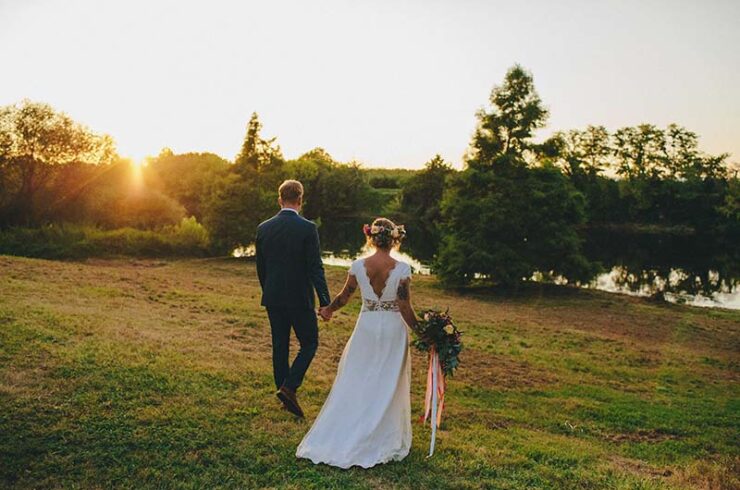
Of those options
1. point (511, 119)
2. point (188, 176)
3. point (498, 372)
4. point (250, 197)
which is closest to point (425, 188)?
point (188, 176)

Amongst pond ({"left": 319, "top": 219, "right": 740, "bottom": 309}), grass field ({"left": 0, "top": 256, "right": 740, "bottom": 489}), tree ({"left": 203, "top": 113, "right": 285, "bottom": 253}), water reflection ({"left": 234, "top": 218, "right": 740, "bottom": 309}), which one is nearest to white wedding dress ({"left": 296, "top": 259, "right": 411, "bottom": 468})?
grass field ({"left": 0, "top": 256, "right": 740, "bottom": 489})

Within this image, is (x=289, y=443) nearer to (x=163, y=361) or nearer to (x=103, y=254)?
(x=163, y=361)

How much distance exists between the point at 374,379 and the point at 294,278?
150 centimetres

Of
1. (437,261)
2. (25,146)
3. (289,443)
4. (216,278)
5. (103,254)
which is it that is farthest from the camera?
(25,146)

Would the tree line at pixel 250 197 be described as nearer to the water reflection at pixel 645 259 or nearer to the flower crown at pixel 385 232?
the water reflection at pixel 645 259

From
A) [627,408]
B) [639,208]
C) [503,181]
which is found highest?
[639,208]

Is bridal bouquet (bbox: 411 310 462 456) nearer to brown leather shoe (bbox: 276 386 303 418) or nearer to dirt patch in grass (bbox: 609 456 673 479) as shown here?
brown leather shoe (bbox: 276 386 303 418)

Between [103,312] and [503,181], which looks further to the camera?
[503,181]

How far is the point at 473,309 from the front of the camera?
19188 millimetres

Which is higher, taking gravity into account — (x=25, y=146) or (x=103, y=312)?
(x=25, y=146)

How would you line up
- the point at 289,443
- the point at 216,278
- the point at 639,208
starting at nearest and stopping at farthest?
the point at 289,443
the point at 216,278
the point at 639,208

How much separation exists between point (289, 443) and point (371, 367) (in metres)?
1.17

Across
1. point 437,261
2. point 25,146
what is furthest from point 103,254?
point 437,261

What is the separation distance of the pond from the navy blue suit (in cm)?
2144
